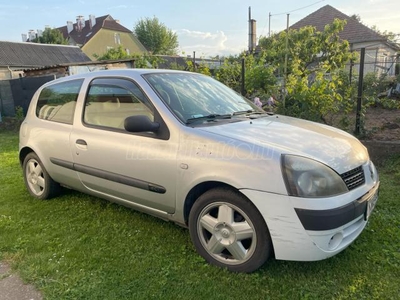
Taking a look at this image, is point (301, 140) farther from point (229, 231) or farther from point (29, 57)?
point (29, 57)

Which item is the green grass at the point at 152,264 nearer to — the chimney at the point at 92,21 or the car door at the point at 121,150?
the car door at the point at 121,150

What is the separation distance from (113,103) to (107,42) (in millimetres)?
45622

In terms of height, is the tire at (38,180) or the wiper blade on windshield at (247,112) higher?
the wiper blade on windshield at (247,112)

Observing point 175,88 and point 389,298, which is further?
point 175,88

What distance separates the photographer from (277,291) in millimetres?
2307

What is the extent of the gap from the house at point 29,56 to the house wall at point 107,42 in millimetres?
9737

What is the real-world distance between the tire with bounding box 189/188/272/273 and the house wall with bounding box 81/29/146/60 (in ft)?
137

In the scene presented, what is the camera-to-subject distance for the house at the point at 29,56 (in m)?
26.6

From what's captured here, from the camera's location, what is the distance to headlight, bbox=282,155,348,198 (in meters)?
2.15

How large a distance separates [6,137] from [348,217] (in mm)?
10241

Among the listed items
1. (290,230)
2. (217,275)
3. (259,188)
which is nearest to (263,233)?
(290,230)

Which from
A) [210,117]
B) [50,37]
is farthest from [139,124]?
[50,37]

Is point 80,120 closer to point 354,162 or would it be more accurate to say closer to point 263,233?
point 263,233

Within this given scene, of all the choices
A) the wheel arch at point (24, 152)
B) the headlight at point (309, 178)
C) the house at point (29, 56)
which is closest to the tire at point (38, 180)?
the wheel arch at point (24, 152)
